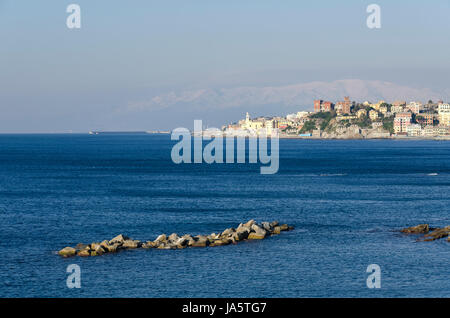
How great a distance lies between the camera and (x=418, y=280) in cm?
3108

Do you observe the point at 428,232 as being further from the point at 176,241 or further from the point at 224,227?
the point at 176,241

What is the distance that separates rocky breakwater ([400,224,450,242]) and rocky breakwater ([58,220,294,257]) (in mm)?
9083

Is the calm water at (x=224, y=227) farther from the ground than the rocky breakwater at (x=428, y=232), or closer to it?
closer to it

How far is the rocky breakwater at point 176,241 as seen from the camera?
37.5m

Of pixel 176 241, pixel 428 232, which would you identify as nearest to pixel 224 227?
pixel 176 241

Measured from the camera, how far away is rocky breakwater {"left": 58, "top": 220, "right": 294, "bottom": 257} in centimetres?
3753

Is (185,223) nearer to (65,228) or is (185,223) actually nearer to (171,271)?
(65,228)

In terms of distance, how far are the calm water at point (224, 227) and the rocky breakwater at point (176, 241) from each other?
2.76 feet

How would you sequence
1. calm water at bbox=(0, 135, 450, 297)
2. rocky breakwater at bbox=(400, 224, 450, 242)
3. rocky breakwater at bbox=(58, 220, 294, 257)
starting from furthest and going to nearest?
rocky breakwater at bbox=(400, 224, 450, 242)
rocky breakwater at bbox=(58, 220, 294, 257)
calm water at bbox=(0, 135, 450, 297)

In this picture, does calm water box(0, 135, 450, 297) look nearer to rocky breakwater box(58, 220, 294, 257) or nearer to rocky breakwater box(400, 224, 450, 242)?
rocky breakwater box(58, 220, 294, 257)

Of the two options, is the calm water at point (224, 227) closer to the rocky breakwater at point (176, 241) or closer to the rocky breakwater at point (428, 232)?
the rocky breakwater at point (176, 241)

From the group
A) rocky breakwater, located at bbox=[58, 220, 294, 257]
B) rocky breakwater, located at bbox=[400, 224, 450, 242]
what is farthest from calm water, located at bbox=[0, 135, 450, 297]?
rocky breakwater, located at bbox=[400, 224, 450, 242]

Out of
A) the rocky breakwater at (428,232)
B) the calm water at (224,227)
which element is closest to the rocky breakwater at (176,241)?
the calm water at (224,227)

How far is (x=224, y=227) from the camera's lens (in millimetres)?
47062
